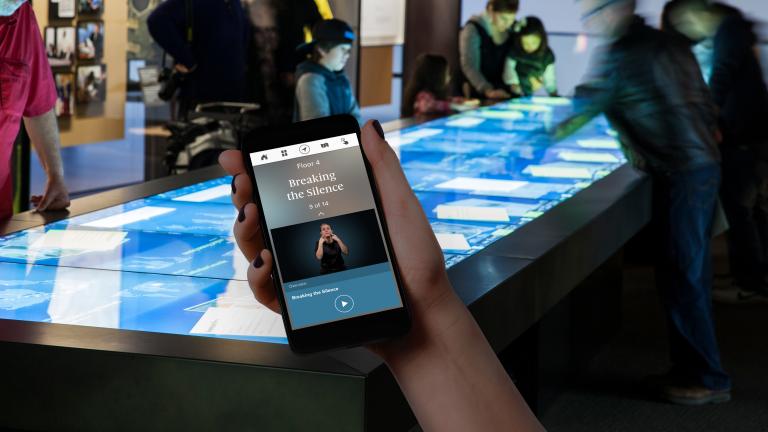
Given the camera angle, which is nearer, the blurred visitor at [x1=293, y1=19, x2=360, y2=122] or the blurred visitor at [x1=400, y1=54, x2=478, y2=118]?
the blurred visitor at [x1=293, y1=19, x2=360, y2=122]

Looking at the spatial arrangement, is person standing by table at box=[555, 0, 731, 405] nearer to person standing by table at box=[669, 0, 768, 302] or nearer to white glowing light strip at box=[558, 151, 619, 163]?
white glowing light strip at box=[558, 151, 619, 163]

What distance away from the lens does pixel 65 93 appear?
16.9 feet

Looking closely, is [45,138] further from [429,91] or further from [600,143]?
[429,91]

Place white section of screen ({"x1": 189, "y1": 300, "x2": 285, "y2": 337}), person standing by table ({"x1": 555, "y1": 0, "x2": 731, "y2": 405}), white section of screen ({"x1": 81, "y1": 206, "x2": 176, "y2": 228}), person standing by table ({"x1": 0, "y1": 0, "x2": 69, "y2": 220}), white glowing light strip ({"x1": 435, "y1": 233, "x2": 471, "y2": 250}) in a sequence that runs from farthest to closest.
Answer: person standing by table ({"x1": 555, "y1": 0, "x2": 731, "y2": 405}), person standing by table ({"x1": 0, "y1": 0, "x2": 69, "y2": 220}), white section of screen ({"x1": 81, "y1": 206, "x2": 176, "y2": 228}), white glowing light strip ({"x1": 435, "y1": 233, "x2": 471, "y2": 250}), white section of screen ({"x1": 189, "y1": 300, "x2": 285, "y2": 337})

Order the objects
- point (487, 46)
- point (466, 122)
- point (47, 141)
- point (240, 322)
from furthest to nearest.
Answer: point (487, 46)
point (466, 122)
point (47, 141)
point (240, 322)

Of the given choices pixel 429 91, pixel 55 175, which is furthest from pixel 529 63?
pixel 55 175

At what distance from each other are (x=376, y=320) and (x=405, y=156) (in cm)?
264

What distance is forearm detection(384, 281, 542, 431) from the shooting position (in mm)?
854

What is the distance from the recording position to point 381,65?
358 inches

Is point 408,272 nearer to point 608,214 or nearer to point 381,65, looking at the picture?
point 608,214

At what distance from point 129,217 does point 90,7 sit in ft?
10.8

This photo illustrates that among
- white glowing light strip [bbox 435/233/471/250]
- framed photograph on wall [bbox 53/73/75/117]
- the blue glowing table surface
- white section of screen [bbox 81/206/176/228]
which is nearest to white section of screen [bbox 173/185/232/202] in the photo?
the blue glowing table surface

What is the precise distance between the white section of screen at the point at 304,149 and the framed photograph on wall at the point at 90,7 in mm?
4525

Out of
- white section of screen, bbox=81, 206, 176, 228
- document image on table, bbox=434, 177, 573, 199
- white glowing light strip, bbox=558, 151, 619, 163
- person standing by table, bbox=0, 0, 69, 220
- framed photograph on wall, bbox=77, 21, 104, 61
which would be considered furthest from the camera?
framed photograph on wall, bbox=77, 21, 104, 61
